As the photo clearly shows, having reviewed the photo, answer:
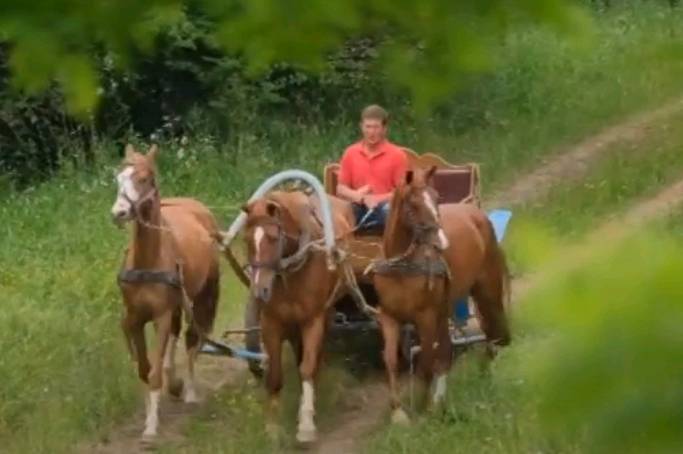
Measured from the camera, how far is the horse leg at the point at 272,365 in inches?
439

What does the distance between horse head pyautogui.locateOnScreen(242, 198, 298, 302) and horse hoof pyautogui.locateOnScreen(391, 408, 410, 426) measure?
113cm

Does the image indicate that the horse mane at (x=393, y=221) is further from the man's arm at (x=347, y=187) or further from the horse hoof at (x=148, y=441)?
the horse hoof at (x=148, y=441)

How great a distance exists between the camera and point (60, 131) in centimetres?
1942

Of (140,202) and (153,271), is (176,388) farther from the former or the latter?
(140,202)

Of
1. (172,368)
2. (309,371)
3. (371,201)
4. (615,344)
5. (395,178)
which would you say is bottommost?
(172,368)

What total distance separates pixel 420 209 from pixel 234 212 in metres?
5.95

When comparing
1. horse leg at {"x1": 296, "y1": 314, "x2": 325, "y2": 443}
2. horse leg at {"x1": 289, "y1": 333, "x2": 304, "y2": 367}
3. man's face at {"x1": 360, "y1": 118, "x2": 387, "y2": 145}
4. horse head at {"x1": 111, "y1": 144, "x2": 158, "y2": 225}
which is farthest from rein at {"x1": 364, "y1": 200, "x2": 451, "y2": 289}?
horse head at {"x1": 111, "y1": 144, "x2": 158, "y2": 225}

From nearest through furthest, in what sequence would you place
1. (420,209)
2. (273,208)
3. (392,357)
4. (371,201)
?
(273,208) → (420,209) → (392,357) → (371,201)

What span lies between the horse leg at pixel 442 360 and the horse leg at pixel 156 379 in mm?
1624

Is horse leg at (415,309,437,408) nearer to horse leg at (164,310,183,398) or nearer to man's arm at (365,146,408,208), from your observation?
man's arm at (365,146,408,208)

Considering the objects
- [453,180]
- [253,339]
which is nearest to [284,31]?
[253,339]

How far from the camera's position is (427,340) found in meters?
11.3

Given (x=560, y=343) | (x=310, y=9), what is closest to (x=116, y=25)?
(x=310, y=9)

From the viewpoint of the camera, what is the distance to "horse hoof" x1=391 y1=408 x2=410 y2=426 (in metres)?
11.2
